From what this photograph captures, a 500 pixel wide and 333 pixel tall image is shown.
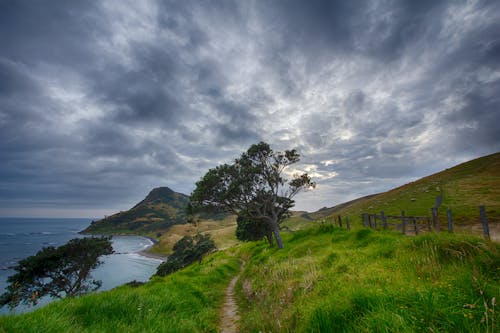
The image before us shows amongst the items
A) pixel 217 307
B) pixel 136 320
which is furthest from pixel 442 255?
pixel 217 307

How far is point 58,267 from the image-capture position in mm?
39531

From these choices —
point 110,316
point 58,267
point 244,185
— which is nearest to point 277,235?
point 244,185

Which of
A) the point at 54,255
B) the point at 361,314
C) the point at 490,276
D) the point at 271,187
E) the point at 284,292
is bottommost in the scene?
the point at 54,255

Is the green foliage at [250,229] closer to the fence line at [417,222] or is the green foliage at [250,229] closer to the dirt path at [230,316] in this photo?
the fence line at [417,222]

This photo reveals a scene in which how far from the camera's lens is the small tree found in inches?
1437

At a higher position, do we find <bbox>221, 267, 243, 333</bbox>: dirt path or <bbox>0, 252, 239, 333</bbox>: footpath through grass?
<bbox>0, 252, 239, 333</bbox>: footpath through grass

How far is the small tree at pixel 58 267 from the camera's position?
120ft

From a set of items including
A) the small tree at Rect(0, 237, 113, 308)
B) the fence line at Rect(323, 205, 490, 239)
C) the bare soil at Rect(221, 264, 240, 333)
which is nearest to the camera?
the bare soil at Rect(221, 264, 240, 333)

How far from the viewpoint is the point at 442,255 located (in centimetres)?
718

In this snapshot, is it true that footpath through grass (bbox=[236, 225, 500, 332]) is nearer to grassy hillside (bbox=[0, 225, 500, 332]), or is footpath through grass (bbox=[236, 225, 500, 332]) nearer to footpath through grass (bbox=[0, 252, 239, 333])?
grassy hillside (bbox=[0, 225, 500, 332])

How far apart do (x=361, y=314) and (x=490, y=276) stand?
3854 mm

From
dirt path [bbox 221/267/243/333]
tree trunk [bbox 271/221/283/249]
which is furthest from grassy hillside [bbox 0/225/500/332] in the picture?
tree trunk [bbox 271/221/283/249]

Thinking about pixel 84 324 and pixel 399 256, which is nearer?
pixel 84 324

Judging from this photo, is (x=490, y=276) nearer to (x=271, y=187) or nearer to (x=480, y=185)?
(x=271, y=187)
